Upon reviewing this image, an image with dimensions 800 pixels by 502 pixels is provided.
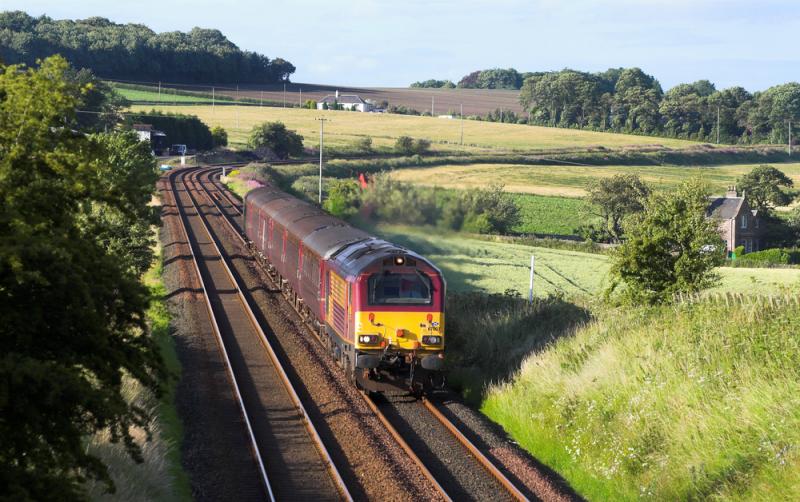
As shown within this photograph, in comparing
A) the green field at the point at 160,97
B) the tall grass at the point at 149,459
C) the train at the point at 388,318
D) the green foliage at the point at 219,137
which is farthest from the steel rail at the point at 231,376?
the green field at the point at 160,97

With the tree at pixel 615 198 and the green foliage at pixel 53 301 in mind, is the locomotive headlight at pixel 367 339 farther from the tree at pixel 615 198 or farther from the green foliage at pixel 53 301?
the tree at pixel 615 198

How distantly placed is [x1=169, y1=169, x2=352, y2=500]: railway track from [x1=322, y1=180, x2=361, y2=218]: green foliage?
47.3ft

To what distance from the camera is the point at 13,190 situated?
8625 mm

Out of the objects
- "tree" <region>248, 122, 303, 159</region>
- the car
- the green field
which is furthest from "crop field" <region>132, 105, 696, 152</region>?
the car

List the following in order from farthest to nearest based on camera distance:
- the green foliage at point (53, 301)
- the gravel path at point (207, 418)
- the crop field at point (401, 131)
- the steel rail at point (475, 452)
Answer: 1. the crop field at point (401, 131)
2. the gravel path at point (207, 418)
3. the steel rail at point (475, 452)
4. the green foliage at point (53, 301)

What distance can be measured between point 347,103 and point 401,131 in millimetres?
42402

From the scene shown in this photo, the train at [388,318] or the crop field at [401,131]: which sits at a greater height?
the crop field at [401,131]

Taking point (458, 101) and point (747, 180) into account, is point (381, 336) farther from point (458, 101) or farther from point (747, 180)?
point (458, 101)

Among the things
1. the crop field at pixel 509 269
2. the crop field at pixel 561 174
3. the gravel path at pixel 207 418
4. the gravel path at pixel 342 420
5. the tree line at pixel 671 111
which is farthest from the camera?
the tree line at pixel 671 111

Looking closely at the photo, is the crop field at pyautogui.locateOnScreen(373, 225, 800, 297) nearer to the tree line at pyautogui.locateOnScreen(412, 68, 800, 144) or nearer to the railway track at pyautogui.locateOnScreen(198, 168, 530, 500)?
the railway track at pyautogui.locateOnScreen(198, 168, 530, 500)

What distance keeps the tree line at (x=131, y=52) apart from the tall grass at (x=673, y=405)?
12618 cm

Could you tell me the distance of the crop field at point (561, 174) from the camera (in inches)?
2931

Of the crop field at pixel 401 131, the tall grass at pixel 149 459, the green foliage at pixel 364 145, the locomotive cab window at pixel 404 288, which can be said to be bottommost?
the tall grass at pixel 149 459

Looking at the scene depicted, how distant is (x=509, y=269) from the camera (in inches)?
1651
